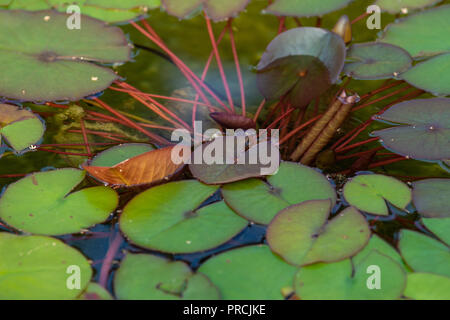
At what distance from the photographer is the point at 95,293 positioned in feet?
3.71

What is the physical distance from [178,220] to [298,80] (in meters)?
0.79

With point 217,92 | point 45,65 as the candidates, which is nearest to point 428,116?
point 217,92

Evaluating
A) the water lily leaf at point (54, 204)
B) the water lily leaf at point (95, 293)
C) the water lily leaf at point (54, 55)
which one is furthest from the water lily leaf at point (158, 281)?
the water lily leaf at point (54, 55)

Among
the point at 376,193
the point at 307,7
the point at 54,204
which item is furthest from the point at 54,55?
the point at 376,193

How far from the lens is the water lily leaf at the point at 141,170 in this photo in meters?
1.34

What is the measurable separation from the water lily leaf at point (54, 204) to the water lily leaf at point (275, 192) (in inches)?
16.5

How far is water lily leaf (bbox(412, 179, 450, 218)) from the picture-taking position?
1361mm

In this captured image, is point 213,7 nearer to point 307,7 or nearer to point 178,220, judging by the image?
point 307,7

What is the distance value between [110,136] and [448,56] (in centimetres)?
151

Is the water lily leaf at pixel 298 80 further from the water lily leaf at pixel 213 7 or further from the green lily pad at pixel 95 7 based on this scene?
the green lily pad at pixel 95 7

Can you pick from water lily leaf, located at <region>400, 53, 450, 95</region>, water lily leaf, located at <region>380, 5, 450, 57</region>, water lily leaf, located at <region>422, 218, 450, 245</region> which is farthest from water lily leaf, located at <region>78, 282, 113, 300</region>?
water lily leaf, located at <region>380, 5, 450, 57</region>

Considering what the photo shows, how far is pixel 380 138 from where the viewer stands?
5.43 ft

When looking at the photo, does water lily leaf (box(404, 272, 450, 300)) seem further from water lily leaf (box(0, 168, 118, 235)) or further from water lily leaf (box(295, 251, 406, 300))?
water lily leaf (box(0, 168, 118, 235))
